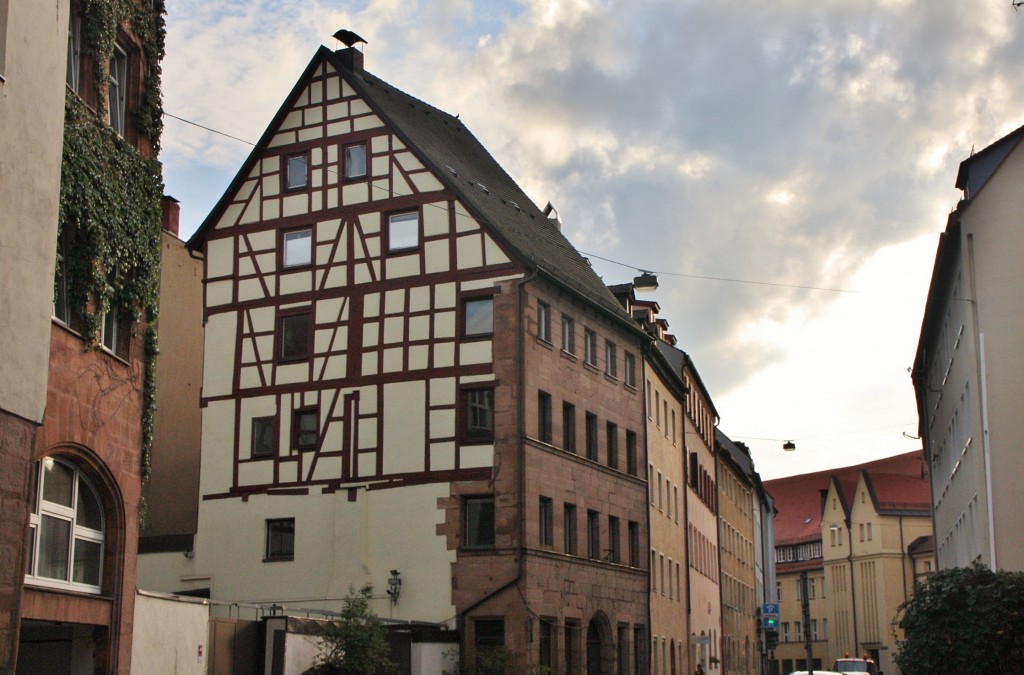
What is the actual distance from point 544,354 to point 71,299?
19.7 meters

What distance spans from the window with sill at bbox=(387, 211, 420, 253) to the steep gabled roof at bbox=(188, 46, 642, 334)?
1328 mm

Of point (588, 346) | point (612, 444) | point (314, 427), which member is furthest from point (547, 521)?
point (314, 427)

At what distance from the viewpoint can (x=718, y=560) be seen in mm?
64000

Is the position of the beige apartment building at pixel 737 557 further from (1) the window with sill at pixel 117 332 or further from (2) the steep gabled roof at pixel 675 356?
(1) the window with sill at pixel 117 332

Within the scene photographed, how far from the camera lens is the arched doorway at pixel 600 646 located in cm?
3822

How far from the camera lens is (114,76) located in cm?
2073

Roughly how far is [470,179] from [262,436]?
9.40 meters

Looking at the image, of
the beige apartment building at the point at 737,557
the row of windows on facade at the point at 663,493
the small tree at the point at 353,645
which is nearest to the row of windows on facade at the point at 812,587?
the beige apartment building at the point at 737,557

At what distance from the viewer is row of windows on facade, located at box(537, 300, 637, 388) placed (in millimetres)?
37250

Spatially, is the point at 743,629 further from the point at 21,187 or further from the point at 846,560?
the point at 21,187

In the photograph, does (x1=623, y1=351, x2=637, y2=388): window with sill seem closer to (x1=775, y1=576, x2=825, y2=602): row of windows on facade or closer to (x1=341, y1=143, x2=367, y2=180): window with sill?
(x1=341, y1=143, x2=367, y2=180): window with sill

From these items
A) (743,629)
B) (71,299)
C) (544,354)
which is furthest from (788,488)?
(71,299)

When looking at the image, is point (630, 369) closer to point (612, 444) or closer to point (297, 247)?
point (612, 444)

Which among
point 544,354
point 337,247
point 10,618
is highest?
point 337,247
